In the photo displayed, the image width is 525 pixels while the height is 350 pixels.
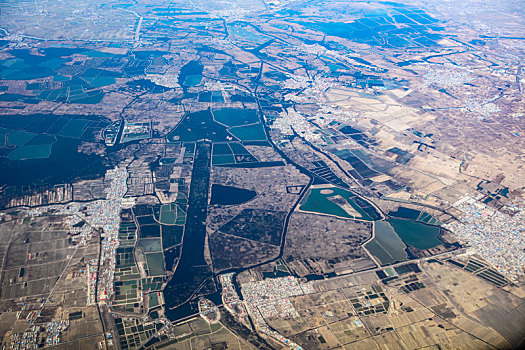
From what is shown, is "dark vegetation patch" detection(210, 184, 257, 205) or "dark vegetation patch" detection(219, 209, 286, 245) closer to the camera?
"dark vegetation patch" detection(219, 209, 286, 245)

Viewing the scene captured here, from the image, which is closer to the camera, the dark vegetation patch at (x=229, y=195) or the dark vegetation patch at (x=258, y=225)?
the dark vegetation patch at (x=258, y=225)

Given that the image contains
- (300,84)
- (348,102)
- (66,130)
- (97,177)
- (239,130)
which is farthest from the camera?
(300,84)

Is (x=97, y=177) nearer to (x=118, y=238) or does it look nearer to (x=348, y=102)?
(x=118, y=238)

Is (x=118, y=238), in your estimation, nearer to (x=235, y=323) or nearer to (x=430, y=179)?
(x=235, y=323)

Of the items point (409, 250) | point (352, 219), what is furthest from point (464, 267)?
point (352, 219)

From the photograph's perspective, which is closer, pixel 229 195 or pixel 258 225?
pixel 258 225

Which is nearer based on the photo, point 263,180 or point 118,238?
point 118,238

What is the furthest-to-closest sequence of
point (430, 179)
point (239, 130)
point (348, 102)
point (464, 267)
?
point (348, 102), point (239, 130), point (430, 179), point (464, 267)

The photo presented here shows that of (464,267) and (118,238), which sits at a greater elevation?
(464,267)

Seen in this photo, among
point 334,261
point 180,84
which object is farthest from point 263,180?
point 180,84

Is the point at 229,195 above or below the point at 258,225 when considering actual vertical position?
above
